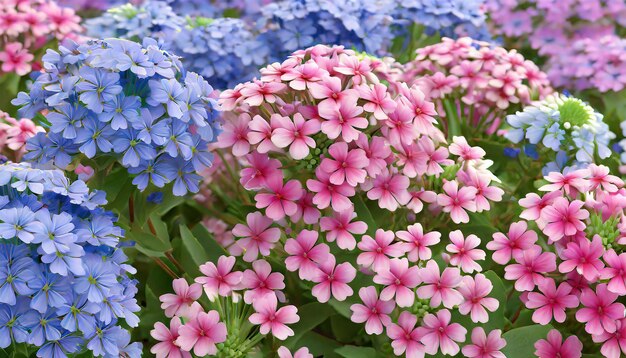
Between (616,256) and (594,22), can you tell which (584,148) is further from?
(594,22)

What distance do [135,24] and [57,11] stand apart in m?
0.23

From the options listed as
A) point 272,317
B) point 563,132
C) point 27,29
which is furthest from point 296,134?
point 27,29

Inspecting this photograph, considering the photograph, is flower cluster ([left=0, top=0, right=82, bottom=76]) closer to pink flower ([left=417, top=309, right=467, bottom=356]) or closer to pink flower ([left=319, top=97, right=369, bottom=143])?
pink flower ([left=319, top=97, right=369, bottom=143])

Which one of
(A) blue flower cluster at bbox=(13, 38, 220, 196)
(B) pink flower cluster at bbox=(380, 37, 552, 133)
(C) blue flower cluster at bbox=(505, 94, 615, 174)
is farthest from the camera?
(B) pink flower cluster at bbox=(380, 37, 552, 133)

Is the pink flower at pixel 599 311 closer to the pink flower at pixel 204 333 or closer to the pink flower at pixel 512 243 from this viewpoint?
the pink flower at pixel 512 243

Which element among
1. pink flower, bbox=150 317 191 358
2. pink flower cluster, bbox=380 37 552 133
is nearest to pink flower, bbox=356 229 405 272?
pink flower, bbox=150 317 191 358

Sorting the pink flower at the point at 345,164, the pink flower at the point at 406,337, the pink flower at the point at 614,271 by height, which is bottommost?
the pink flower at the point at 406,337

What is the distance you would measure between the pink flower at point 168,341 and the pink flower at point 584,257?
0.67 meters

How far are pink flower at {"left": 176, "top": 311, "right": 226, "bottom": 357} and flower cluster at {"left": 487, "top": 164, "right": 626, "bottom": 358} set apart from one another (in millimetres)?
511

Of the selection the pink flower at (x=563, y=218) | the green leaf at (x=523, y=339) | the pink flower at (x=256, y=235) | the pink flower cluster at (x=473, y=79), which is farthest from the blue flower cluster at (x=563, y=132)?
the pink flower at (x=256, y=235)

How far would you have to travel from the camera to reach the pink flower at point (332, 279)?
1.37 meters

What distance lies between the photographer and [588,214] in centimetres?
138

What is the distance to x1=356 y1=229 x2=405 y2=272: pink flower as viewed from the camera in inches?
54.1

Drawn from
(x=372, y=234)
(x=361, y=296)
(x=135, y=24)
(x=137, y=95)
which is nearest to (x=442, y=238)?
(x=372, y=234)
